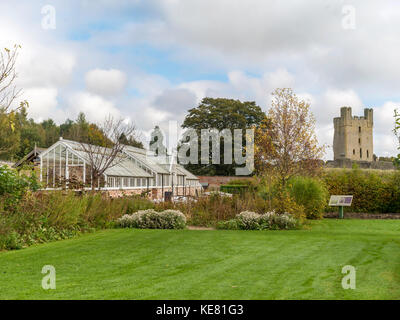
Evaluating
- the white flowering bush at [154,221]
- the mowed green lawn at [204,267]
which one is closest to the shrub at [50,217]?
the white flowering bush at [154,221]

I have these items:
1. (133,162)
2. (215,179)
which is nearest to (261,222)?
(133,162)

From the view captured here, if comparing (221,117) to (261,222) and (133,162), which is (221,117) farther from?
(261,222)

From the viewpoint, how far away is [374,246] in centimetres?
860

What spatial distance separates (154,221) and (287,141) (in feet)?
19.1

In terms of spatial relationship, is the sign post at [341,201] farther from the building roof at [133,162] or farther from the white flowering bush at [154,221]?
the building roof at [133,162]

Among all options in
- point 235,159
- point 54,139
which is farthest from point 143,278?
point 54,139

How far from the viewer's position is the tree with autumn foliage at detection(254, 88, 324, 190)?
1491 cm

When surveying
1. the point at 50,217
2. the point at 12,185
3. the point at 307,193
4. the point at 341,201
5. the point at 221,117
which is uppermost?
the point at 221,117

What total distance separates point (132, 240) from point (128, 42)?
20.7ft

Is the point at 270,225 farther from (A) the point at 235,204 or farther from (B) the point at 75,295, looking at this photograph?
(B) the point at 75,295

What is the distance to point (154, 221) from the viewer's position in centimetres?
1238

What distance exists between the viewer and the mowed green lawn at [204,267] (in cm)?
488

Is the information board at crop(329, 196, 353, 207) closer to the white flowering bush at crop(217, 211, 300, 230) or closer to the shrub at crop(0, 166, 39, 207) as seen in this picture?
the white flowering bush at crop(217, 211, 300, 230)

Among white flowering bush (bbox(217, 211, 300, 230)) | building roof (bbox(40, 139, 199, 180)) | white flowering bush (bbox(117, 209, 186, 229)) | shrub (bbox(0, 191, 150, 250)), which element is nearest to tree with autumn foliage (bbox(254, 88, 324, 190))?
white flowering bush (bbox(217, 211, 300, 230))
